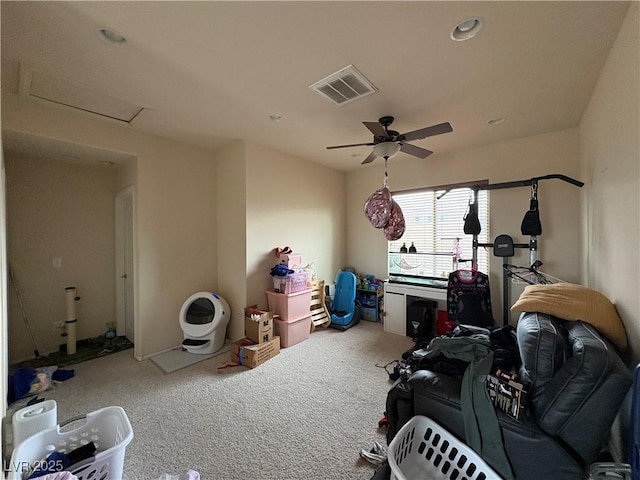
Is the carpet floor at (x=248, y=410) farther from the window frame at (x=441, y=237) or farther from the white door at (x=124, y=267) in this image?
the window frame at (x=441, y=237)

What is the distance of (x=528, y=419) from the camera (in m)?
1.30

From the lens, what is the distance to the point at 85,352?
320cm

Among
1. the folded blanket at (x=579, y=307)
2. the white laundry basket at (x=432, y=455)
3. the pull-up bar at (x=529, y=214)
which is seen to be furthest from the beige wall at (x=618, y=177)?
the white laundry basket at (x=432, y=455)

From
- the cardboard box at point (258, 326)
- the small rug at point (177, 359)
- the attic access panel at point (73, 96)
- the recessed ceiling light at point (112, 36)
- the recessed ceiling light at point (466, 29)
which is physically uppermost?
the attic access panel at point (73, 96)

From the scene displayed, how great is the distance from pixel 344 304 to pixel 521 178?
3.06m

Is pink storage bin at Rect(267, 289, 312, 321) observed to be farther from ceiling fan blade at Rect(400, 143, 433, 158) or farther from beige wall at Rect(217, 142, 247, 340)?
ceiling fan blade at Rect(400, 143, 433, 158)

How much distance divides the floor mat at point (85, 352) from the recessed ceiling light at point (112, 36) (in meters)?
3.34

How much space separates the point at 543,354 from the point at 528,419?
33 cm

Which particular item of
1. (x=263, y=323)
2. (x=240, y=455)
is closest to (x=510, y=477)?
(x=240, y=455)

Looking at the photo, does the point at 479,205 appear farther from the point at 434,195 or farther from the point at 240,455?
the point at 240,455

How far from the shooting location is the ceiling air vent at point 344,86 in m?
1.95

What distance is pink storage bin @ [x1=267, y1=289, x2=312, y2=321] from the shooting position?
3406mm

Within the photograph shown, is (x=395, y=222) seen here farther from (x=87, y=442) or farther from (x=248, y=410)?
(x=87, y=442)

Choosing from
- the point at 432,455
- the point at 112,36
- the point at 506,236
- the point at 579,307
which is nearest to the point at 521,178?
the point at 506,236
